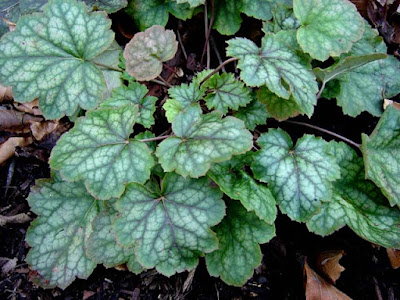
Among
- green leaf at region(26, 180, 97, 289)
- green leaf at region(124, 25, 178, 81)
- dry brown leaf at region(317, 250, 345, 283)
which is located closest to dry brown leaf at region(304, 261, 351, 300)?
dry brown leaf at region(317, 250, 345, 283)

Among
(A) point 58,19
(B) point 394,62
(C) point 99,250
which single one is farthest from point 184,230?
(B) point 394,62

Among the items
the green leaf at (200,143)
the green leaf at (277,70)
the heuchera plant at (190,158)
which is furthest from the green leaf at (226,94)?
the green leaf at (200,143)

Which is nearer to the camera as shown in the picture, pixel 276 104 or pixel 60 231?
pixel 60 231

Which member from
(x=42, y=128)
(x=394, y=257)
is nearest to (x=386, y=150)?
(x=394, y=257)

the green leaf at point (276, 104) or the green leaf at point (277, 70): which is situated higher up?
the green leaf at point (277, 70)

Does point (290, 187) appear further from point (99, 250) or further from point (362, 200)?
point (99, 250)

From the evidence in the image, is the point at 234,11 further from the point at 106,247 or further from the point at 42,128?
the point at 106,247

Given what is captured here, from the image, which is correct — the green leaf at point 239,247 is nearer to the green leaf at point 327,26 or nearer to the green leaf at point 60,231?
the green leaf at point 60,231
